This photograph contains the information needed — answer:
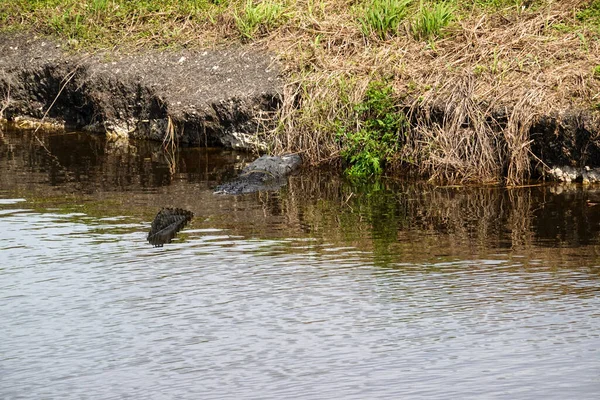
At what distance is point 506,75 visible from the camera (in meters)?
11.3

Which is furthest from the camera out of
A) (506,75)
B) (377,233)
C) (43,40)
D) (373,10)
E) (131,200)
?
(43,40)

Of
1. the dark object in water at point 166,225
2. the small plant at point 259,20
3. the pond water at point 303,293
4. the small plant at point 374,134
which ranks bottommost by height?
the pond water at point 303,293

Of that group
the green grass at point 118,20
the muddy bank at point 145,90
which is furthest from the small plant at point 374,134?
the green grass at point 118,20

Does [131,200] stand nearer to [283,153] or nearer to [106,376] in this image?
[283,153]

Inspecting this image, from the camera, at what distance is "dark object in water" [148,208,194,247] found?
8.70m

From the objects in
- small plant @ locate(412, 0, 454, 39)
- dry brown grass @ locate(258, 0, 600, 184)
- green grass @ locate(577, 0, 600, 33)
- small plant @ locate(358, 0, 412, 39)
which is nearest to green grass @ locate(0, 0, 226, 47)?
dry brown grass @ locate(258, 0, 600, 184)

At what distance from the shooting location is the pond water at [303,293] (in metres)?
5.75

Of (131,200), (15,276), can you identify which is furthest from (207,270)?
(131,200)

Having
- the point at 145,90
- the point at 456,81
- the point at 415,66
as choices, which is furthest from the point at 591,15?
the point at 145,90

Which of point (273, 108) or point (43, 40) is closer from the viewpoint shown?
point (273, 108)

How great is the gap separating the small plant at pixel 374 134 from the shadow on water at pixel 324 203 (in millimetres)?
266

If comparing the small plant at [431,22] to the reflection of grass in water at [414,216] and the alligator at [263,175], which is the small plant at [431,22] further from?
the reflection of grass in water at [414,216]

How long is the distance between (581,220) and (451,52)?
3.57 metres

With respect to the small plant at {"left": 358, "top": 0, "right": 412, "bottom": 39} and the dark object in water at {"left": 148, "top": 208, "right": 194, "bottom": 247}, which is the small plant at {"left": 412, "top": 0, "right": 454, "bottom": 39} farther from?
the dark object in water at {"left": 148, "top": 208, "right": 194, "bottom": 247}
